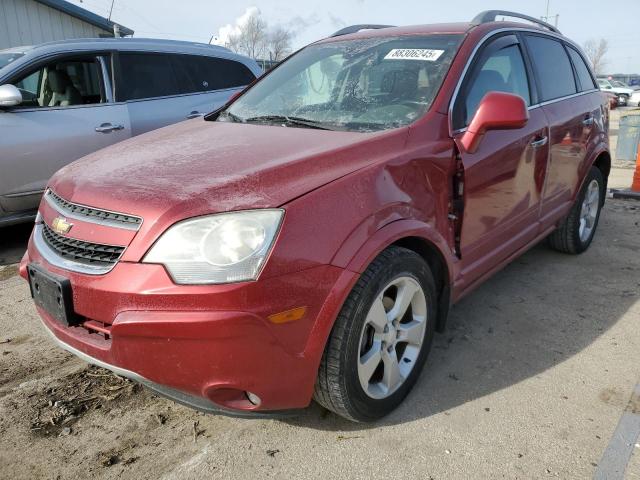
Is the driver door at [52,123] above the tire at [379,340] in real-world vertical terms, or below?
above

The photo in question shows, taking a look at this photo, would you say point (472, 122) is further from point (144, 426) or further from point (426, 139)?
point (144, 426)

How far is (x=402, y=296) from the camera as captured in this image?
232cm

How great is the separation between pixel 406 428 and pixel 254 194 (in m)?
1.23

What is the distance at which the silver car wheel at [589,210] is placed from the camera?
14.5 ft

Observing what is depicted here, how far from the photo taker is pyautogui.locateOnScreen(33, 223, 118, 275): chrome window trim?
1.92m

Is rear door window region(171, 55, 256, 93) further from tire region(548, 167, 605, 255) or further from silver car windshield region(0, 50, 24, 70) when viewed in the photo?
tire region(548, 167, 605, 255)

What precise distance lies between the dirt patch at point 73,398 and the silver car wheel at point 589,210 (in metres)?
3.70

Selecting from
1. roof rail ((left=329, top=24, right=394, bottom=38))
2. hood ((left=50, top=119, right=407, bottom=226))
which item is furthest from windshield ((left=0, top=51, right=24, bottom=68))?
roof rail ((left=329, top=24, right=394, bottom=38))

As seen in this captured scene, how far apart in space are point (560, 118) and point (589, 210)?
1320 mm

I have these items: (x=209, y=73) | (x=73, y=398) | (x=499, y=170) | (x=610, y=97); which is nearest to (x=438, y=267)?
(x=499, y=170)

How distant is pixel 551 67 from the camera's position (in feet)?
12.4

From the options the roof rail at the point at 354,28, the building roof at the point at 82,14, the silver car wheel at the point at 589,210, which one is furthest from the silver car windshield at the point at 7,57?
the building roof at the point at 82,14

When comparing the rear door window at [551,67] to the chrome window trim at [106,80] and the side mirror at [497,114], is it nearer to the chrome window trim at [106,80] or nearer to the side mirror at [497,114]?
the side mirror at [497,114]

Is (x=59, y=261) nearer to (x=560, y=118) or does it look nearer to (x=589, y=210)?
(x=560, y=118)
